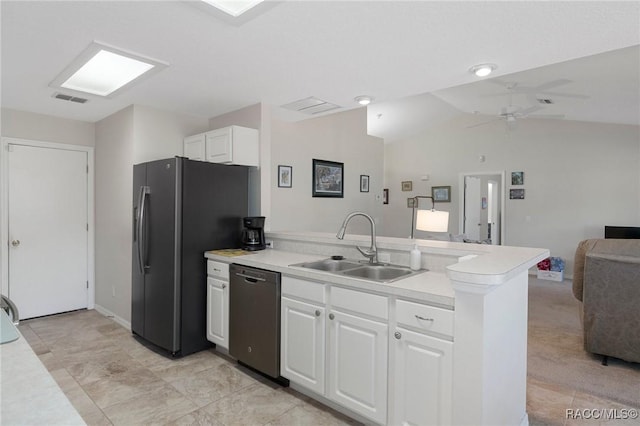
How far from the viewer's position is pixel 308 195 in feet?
16.3

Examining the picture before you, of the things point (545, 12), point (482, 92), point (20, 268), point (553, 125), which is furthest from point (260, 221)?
point (553, 125)

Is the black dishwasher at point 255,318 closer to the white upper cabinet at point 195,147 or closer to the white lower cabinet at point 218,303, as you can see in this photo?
the white lower cabinet at point 218,303

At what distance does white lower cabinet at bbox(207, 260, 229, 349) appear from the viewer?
2998 mm

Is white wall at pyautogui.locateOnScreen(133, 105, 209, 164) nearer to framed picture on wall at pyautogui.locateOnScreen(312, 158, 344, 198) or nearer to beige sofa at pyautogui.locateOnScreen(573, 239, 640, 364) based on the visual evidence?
framed picture on wall at pyautogui.locateOnScreen(312, 158, 344, 198)

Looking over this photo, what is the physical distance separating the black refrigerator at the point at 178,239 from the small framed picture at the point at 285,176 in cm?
106

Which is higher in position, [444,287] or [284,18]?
[284,18]

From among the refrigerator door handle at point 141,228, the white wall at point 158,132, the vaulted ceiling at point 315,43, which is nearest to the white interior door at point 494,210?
the vaulted ceiling at point 315,43

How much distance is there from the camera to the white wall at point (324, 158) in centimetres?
458

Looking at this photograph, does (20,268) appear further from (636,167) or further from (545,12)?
(636,167)

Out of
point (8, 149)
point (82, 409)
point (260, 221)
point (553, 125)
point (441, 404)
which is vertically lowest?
point (82, 409)

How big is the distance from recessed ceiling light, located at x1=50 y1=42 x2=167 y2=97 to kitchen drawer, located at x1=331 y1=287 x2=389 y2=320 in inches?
81.0

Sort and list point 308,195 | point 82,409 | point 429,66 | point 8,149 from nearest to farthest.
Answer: point 82,409 < point 429,66 < point 8,149 < point 308,195

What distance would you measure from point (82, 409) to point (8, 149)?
3078 mm

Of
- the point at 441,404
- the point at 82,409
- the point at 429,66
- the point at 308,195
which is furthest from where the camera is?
the point at 308,195
